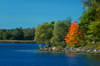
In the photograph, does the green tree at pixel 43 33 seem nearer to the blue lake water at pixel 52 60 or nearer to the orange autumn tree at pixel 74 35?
the orange autumn tree at pixel 74 35

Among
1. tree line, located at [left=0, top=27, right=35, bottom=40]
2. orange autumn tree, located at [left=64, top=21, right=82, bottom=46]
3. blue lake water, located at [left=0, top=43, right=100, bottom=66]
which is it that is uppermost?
tree line, located at [left=0, top=27, right=35, bottom=40]

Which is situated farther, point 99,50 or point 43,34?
point 43,34

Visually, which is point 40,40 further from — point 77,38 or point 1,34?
point 1,34

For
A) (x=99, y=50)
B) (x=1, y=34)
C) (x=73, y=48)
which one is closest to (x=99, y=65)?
(x=99, y=50)

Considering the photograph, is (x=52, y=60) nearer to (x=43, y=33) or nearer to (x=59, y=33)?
(x=59, y=33)

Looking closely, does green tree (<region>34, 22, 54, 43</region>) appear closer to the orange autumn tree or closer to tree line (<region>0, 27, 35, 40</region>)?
the orange autumn tree

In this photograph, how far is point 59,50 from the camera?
224 feet

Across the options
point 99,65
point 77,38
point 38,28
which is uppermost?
point 38,28

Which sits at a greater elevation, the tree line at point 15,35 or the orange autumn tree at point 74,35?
the tree line at point 15,35

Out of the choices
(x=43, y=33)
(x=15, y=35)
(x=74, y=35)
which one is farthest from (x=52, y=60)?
(x=15, y=35)

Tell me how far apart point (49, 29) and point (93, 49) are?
81.7 ft

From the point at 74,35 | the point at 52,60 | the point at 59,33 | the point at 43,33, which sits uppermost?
the point at 43,33

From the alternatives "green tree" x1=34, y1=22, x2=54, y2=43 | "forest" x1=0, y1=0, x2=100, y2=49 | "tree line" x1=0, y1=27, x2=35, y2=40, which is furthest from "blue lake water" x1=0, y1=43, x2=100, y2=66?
"tree line" x1=0, y1=27, x2=35, y2=40

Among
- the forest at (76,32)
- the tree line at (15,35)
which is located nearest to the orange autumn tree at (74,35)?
the forest at (76,32)
